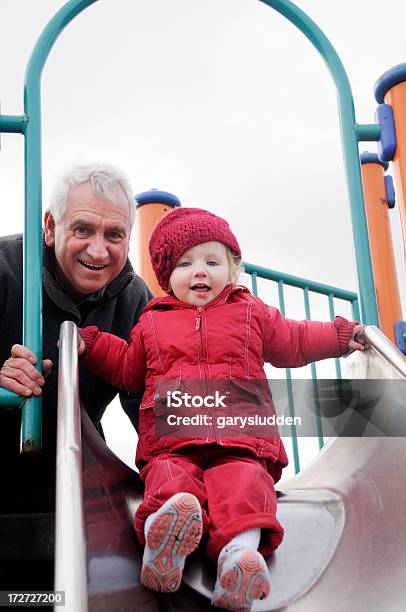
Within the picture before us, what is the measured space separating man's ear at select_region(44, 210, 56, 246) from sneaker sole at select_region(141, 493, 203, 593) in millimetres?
896

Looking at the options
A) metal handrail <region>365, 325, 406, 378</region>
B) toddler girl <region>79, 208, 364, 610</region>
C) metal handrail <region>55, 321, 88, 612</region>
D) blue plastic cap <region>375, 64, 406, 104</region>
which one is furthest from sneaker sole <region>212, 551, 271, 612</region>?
blue plastic cap <region>375, 64, 406, 104</region>

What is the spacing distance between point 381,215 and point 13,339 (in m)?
1.34

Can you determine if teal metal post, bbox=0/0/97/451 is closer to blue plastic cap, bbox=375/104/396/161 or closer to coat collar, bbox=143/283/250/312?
coat collar, bbox=143/283/250/312

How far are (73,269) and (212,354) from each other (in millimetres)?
478

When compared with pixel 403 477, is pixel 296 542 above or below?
below

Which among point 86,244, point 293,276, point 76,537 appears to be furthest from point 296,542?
point 293,276

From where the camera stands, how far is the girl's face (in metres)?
1.47

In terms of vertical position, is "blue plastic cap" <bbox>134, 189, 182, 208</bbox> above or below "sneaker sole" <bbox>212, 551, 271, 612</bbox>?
above

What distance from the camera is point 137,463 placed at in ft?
4.41

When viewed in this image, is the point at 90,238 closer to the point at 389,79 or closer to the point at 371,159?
the point at 389,79

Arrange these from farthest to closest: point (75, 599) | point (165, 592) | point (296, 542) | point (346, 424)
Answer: point (346, 424) < point (296, 542) < point (165, 592) < point (75, 599)

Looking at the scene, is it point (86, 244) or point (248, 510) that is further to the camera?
point (86, 244)

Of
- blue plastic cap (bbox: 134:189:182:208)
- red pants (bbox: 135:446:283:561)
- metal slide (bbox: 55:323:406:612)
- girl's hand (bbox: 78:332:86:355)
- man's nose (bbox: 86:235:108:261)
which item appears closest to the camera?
metal slide (bbox: 55:323:406:612)

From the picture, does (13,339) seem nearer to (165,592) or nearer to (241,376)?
(241,376)
